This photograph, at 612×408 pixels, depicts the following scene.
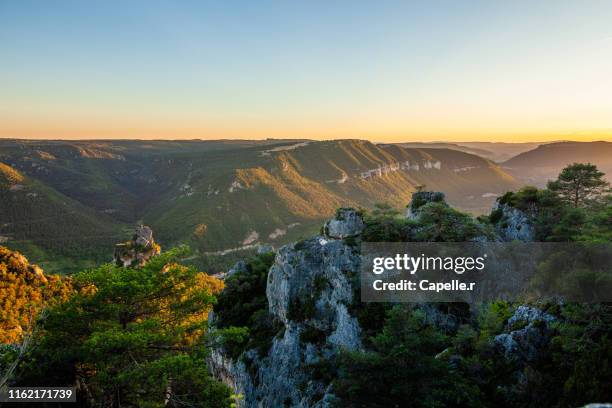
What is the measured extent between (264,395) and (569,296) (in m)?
17.6

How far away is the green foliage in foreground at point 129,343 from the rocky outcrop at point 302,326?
8.72 meters

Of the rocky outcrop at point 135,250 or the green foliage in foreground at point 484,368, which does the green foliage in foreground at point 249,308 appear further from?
the rocky outcrop at point 135,250

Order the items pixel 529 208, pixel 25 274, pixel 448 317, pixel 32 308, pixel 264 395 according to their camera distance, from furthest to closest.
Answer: pixel 25 274
pixel 529 208
pixel 264 395
pixel 448 317
pixel 32 308

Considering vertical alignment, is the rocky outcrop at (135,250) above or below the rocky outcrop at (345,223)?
below

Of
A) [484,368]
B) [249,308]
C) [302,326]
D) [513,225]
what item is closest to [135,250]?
[249,308]

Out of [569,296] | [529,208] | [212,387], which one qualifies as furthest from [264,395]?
[529,208]

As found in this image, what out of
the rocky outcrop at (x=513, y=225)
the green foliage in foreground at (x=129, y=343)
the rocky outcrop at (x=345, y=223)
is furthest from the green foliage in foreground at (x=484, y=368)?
the rocky outcrop at (x=345, y=223)

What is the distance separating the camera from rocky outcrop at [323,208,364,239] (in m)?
31.6

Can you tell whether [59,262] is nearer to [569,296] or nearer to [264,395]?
[264,395]

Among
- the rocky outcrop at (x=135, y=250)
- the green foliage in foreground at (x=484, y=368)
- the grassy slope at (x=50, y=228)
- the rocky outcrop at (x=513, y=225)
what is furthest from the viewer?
the grassy slope at (x=50, y=228)

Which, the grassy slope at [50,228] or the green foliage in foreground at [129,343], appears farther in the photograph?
the grassy slope at [50,228]

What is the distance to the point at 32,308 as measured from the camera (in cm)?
1096

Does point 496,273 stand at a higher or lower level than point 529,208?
lower

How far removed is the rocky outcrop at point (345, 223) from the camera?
3162 centimetres
